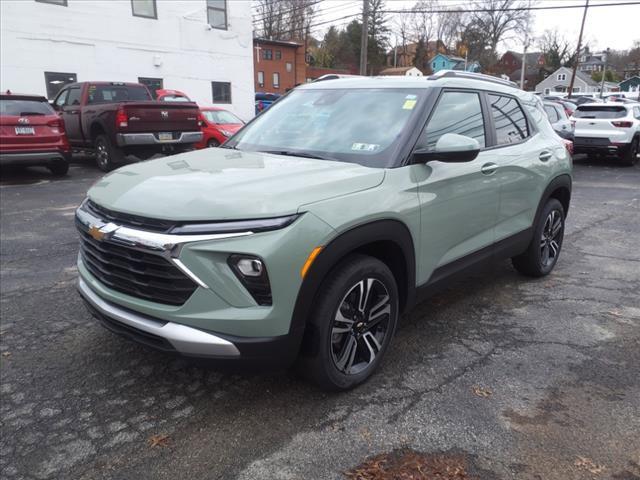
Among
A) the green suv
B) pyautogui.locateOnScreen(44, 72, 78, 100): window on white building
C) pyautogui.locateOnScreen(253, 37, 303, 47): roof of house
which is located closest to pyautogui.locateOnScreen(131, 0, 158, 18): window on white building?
pyautogui.locateOnScreen(44, 72, 78, 100): window on white building

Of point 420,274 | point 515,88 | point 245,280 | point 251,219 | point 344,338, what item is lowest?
point 344,338

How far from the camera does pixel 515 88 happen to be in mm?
4688

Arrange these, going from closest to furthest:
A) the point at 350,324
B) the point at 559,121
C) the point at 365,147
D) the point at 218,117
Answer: the point at 350,324 < the point at 365,147 < the point at 559,121 < the point at 218,117

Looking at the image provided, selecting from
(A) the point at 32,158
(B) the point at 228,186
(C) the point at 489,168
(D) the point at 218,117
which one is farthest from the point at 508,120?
(D) the point at 218,117

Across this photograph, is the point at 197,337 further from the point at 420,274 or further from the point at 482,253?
the point at 482,253

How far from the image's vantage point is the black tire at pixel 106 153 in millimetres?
11427

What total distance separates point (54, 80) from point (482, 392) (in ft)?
59.7

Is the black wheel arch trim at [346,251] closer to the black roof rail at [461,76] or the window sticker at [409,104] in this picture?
the window sticker at [409,104]

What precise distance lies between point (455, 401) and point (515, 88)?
3006mm

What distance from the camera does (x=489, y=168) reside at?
3.80 m

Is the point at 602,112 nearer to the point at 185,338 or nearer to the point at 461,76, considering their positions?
the point at 461,76

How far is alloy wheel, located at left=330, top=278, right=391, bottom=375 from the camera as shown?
289 cm

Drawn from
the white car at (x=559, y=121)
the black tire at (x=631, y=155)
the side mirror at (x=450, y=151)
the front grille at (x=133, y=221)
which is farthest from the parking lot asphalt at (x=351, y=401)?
the black tire at (x=631, y=155)

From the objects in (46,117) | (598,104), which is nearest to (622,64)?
(598,104)
